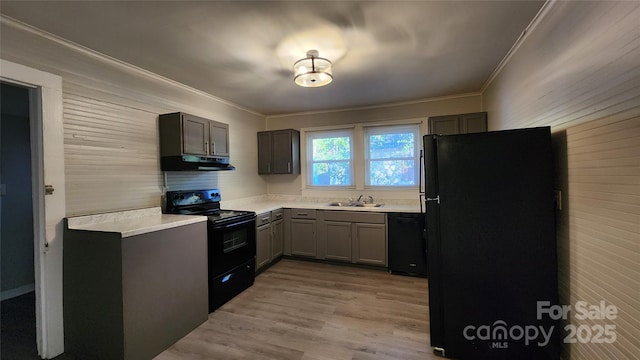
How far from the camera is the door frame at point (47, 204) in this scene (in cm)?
195

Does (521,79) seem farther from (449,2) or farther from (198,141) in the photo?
(198,141)

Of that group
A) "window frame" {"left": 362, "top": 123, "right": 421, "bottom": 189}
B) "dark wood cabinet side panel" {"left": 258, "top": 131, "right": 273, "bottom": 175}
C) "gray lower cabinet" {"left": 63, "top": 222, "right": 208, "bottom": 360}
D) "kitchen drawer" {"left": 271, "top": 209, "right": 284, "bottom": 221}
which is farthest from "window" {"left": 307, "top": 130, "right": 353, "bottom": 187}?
"gray lower cabinet" {"left": 63, "top": 222, "right": 208, "bottom": 360}

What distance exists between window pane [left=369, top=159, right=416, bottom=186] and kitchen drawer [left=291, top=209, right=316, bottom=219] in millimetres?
1140

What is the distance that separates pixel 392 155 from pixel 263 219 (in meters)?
2.32

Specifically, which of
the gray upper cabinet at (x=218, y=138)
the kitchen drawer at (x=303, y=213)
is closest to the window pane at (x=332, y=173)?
the kitchen drawer at (x=303, y=213)

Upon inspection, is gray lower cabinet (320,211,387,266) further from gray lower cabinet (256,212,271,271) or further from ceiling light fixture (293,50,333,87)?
ceiling light fixture (293,50,333,87)

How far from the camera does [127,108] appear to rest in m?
2.54

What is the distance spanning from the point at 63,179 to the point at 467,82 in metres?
4.32

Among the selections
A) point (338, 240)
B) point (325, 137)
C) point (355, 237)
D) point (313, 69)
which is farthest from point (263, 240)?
point (313, 69)

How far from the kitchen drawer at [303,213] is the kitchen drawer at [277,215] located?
0.61 feet

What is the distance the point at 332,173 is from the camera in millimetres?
4594

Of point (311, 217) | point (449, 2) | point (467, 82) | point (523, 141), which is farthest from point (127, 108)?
point (467, 82)

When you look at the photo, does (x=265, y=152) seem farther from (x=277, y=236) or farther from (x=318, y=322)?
(x=318, y=322)

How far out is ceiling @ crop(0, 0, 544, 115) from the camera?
1.71 m
